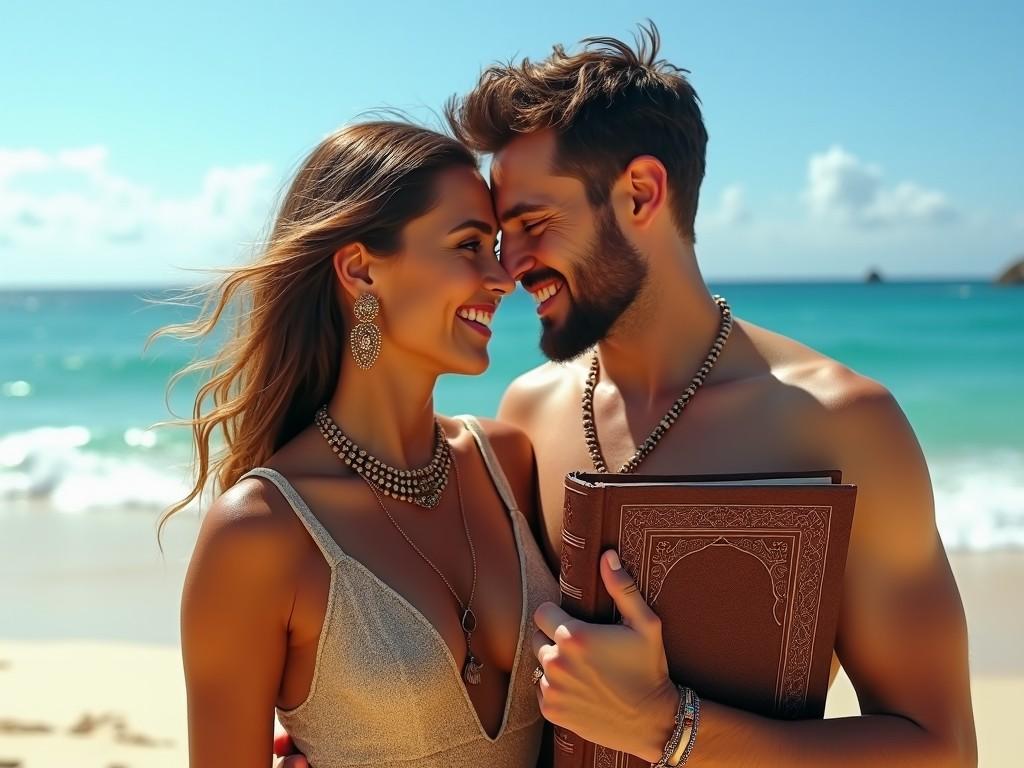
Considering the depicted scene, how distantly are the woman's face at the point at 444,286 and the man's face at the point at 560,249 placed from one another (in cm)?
17

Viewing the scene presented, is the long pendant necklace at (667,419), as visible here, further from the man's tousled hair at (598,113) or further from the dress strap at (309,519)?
the dress strap at (309,519)

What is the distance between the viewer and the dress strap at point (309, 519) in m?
2.46

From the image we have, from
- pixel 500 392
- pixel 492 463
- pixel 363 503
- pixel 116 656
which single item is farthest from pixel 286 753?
pixel 500 392

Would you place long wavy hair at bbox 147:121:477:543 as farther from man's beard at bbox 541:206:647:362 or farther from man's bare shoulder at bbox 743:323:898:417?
man's bare shoulder at bbox 743:323:898:417

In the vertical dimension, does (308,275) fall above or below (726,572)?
above

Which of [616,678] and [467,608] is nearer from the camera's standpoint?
[616,678]

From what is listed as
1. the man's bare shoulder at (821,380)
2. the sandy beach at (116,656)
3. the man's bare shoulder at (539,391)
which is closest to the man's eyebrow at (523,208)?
the man's bare shoulder at (539,391)

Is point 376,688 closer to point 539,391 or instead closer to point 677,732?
point 677,732

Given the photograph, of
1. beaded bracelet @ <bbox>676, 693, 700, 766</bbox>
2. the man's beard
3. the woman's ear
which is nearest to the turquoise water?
the woman's ear

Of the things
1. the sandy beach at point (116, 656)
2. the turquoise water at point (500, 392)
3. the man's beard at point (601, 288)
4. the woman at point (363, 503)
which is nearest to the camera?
the woman at point (363, 503)

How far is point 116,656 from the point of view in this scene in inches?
256

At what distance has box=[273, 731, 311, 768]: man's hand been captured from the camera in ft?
8.46

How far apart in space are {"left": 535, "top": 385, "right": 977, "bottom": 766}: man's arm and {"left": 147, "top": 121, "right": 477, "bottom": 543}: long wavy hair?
94 centimetres

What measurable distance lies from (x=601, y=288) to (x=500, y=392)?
15765 mm
